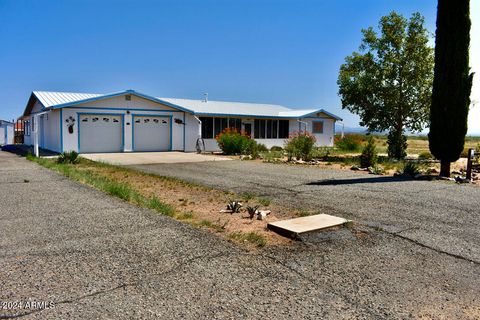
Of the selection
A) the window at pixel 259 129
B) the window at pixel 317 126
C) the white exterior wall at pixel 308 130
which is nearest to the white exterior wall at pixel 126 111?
the white exterior wall at pixel 308 130

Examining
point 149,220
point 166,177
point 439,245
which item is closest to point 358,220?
point 439,245

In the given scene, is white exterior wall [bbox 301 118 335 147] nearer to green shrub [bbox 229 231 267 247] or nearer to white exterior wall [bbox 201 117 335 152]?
white exterior wall [bbox 201 117 335 152]

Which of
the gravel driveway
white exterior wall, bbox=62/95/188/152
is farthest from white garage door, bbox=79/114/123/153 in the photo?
the gravel driveway

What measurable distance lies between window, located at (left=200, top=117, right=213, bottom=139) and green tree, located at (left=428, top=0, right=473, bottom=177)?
1730 cm

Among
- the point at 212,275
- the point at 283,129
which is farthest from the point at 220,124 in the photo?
the point at 212,275

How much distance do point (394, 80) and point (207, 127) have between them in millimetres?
13141

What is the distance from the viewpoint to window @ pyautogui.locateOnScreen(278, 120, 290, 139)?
32594mm

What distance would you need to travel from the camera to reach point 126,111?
24391 millimetres

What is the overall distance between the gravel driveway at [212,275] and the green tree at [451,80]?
922 cm

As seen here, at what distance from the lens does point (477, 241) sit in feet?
18.5

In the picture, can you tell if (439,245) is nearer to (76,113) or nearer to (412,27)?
(412,27)

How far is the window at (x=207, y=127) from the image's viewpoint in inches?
1117

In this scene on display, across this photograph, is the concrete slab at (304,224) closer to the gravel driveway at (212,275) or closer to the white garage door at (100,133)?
the gravel driveway at (212,275)

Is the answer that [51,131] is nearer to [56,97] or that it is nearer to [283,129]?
[56,97]
